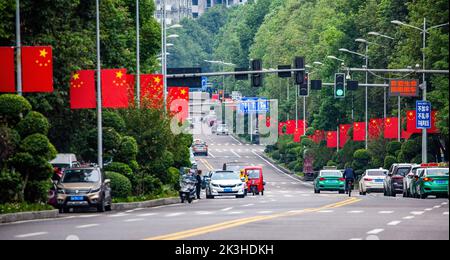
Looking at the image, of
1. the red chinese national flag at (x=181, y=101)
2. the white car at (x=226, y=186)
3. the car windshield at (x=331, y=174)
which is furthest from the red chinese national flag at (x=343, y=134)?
the red chinese national flag at (x=181, y=101)

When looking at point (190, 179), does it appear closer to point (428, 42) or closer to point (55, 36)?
point (55, 36)

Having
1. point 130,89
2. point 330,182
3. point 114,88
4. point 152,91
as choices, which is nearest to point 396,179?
point 330,182

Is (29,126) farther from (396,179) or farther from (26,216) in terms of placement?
(396,179)

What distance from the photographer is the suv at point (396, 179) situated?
70562 millimetres

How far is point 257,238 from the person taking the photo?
24.6 metres

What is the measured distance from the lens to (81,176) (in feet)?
157

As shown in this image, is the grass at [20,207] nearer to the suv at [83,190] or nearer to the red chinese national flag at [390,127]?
the suv at [83,190]

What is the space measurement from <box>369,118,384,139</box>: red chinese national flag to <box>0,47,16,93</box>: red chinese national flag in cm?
6430

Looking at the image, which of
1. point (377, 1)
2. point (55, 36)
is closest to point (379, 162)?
point (377, 1)

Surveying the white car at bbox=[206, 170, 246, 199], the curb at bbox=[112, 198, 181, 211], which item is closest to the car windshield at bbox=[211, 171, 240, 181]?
the white car at bbox=[206, 170, 246, 199]

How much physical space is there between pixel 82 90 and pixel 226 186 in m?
16.6

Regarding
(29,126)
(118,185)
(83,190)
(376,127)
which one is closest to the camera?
(29,126)

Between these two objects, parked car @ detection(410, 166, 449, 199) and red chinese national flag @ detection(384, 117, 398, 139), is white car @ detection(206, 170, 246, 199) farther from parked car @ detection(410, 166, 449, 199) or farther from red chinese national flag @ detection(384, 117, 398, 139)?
red chinese national flag @ detection(384, 117, 398, 139)

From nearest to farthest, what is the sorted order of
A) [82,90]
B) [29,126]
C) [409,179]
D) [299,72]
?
[29,126] → [82,90] → [299,72] → [409,179]
